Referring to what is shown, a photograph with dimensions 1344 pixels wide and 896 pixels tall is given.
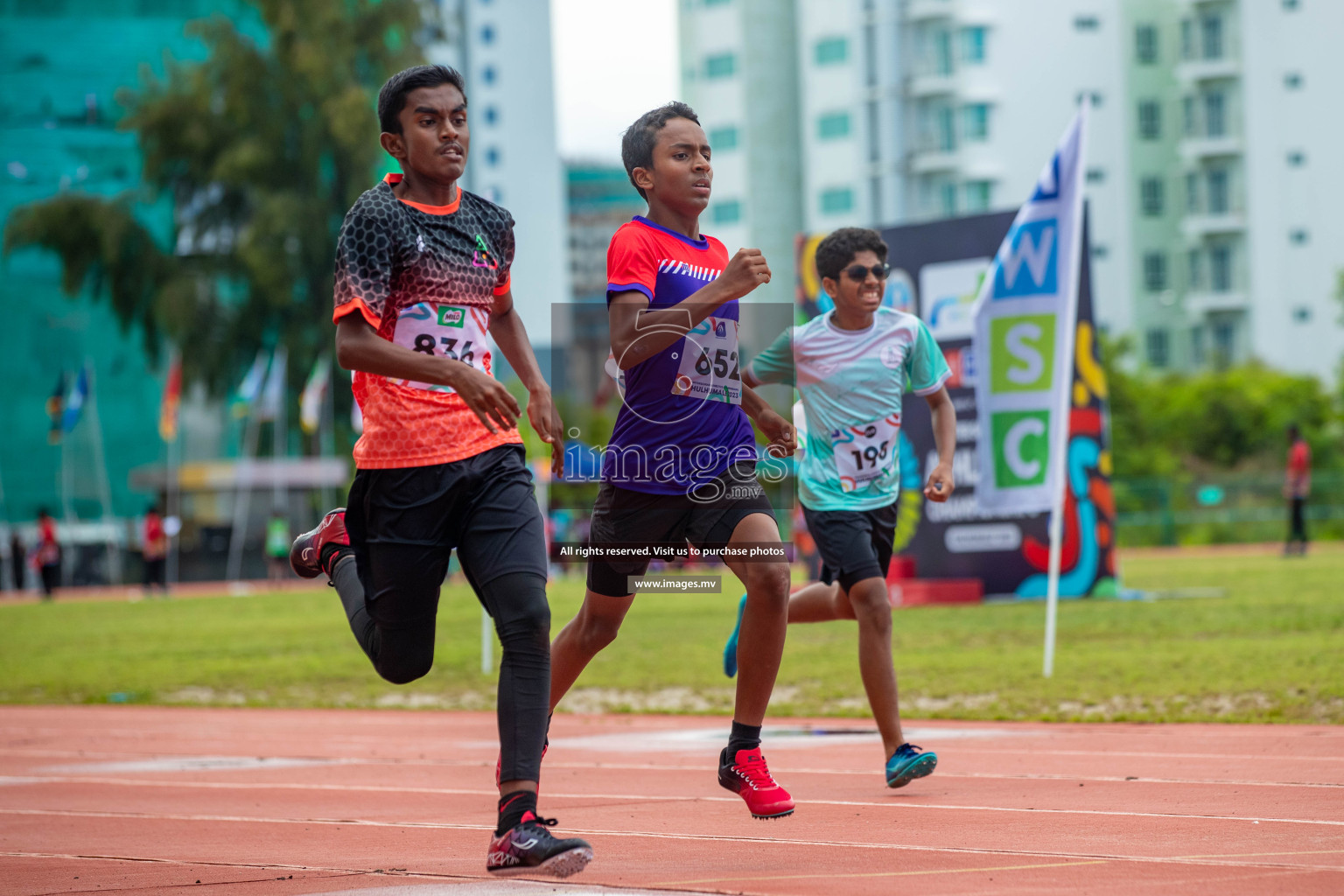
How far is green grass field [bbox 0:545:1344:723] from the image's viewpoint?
10.4 m

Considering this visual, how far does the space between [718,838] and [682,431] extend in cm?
130

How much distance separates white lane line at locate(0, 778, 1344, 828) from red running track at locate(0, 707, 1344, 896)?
0.08ft

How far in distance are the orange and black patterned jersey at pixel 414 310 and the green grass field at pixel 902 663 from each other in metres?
5.48

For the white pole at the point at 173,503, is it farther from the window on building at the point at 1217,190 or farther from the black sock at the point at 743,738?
the black sock at the point at 743,738

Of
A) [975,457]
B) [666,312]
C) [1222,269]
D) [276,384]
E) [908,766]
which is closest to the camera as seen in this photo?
[666,312]

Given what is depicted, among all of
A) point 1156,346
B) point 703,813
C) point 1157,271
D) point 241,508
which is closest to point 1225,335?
point 1156,346

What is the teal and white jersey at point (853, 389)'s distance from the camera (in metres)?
7.17

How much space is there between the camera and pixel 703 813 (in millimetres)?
6301

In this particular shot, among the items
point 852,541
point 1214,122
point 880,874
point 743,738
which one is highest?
point 1214,122

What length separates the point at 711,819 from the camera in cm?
611

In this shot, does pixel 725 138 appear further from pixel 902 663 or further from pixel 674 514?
pixel 674 514

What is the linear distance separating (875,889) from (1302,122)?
7472 cm

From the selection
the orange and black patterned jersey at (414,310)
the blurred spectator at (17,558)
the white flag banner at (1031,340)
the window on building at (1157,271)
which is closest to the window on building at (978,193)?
the window on building at (1157,271)

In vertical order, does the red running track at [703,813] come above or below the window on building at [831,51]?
below
